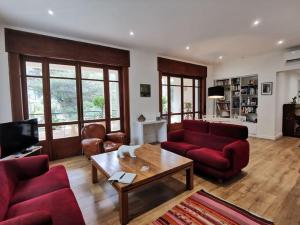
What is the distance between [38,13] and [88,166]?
2891 mm

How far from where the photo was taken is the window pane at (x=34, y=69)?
3541mm

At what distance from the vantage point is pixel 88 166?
11.2ft

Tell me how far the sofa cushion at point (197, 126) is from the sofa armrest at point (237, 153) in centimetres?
74

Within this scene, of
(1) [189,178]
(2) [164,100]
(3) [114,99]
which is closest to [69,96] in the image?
(3) [114,99]

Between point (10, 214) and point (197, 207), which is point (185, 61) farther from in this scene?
point (10, 214)

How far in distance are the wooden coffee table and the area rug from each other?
0.38 metres

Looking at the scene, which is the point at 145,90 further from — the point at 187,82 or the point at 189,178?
the point at 189,178

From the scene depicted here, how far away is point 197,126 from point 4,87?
392 cm

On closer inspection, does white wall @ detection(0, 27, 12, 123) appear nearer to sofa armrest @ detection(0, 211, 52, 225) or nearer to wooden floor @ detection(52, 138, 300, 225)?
wooden floor @ detection(52, 138, 300, 225)


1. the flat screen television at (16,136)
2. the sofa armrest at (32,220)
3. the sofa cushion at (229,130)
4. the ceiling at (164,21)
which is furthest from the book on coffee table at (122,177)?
the ceiling at (164,21)

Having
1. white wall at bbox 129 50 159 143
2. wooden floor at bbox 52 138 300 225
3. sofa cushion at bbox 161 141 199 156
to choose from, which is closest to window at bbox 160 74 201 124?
white wall at bbox 129 50 159 143

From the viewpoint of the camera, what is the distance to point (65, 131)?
401 centimetres

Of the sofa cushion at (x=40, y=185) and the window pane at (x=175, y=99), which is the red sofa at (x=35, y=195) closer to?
the sofa cushion at (x=40, y=185)

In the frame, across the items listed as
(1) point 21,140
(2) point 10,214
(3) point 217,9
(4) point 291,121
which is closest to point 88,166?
(1) point 21,140
